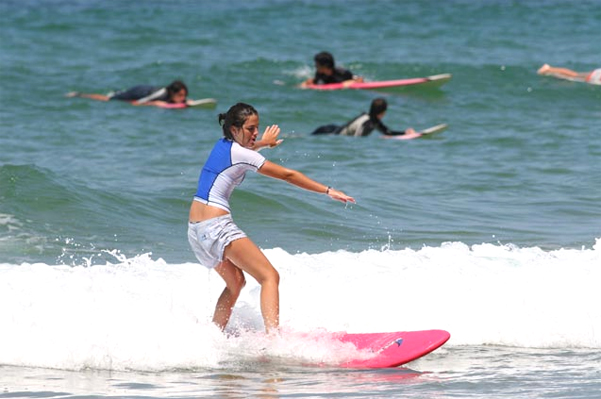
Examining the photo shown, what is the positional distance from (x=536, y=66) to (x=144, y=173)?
39.7ft

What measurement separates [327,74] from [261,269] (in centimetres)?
1352

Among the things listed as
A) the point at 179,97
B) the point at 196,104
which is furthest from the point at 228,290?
the point at 179,97

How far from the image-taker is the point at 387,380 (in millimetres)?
6773

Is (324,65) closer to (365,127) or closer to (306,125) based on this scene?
(306,125)

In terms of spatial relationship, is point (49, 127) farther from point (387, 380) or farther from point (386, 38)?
point (386, 38)

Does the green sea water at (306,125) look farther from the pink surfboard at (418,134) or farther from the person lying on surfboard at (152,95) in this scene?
the person lying on surfboard at (152,95)

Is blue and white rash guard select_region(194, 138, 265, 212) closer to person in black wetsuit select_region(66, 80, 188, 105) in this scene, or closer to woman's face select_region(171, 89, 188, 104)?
person in black wetsuit select_region(66, 80, 188, 105)

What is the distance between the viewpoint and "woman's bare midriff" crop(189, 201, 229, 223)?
6898mm

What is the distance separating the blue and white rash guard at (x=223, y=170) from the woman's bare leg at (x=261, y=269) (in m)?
0.25

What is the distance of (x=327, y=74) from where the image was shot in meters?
20.2

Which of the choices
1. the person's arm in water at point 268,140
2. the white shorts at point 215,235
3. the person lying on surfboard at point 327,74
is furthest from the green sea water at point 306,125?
the person's arm in water at point 268,140

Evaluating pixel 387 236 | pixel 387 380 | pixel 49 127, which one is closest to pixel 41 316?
pixel 387 380

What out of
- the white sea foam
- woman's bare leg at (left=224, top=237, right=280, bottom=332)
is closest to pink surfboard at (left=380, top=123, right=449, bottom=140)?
the white sea foam

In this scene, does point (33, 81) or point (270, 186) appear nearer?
point (270, 186)
